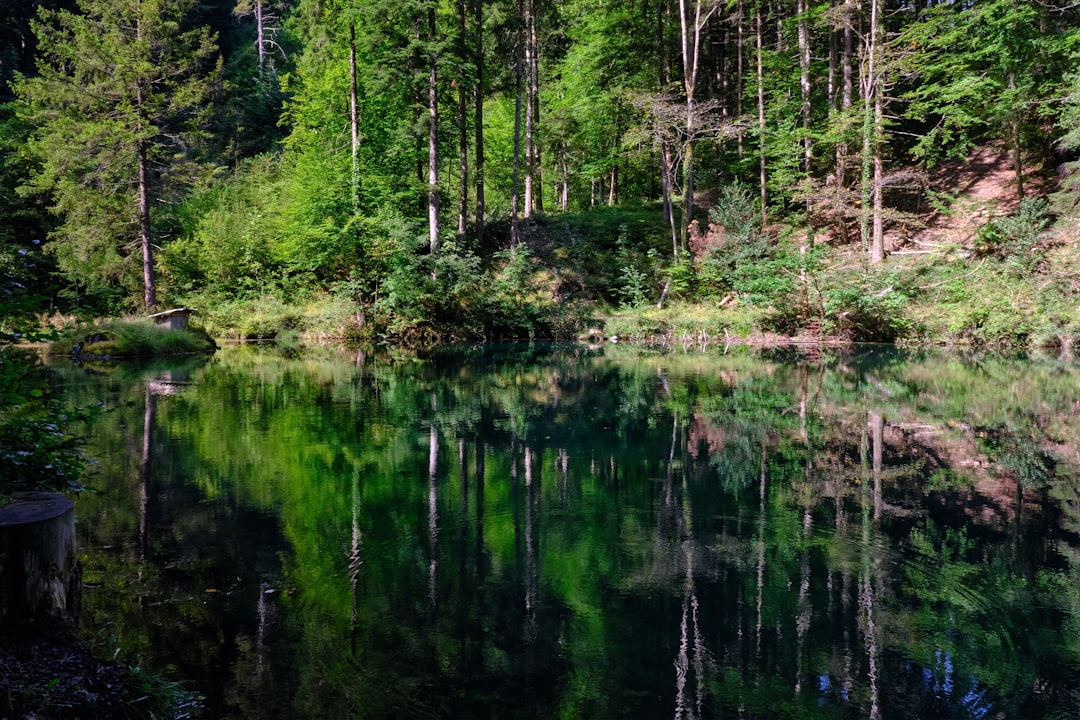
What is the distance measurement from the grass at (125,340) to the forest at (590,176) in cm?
116

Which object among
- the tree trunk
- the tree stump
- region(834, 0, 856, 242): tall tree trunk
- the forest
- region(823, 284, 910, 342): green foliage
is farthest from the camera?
region(834, 0, 856, 242): tall tree trunk

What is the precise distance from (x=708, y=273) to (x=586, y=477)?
2252cm

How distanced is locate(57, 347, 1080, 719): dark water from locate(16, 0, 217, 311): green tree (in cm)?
1904

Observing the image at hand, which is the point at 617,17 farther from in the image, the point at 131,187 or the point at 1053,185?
the point at 131,187

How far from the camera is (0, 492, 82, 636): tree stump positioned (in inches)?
121

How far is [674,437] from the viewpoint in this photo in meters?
9.40

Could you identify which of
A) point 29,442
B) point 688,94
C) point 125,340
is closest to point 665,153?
point 688,94

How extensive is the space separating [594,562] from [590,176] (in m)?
31.8

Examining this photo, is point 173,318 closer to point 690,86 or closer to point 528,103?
point 528,103

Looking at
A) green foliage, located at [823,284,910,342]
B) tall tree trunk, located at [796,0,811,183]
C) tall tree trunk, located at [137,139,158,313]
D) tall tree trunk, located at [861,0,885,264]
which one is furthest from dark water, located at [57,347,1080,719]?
tall tree trunk, located at [796,0,811,183]

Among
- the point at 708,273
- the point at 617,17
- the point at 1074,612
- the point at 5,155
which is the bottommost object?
the point at 1074,612

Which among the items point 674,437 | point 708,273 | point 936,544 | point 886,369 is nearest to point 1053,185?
point 708,273

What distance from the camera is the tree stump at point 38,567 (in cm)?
308

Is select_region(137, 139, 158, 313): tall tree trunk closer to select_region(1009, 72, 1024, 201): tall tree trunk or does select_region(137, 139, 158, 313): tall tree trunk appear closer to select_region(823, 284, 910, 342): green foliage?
select_region(823, 284, 910, 342): green foliage
